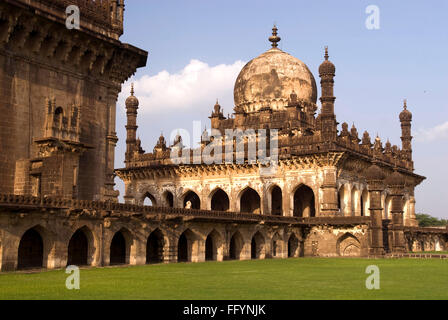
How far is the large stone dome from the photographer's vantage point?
145ft

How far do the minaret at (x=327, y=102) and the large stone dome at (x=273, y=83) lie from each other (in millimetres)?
6144

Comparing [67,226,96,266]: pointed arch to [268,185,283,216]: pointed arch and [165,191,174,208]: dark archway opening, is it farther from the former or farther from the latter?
[268,185,283,216]: pointed arch

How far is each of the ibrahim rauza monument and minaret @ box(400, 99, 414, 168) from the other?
9cm

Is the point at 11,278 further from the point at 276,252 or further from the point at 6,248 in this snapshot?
the point at 276,252

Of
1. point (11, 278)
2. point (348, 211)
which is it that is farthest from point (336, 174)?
point (11, 278)

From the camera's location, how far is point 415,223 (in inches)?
2035

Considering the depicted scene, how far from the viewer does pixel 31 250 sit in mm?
23672

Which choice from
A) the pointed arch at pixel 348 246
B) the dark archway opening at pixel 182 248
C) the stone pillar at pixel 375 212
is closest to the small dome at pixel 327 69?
the stone pillar at pixel 375 212

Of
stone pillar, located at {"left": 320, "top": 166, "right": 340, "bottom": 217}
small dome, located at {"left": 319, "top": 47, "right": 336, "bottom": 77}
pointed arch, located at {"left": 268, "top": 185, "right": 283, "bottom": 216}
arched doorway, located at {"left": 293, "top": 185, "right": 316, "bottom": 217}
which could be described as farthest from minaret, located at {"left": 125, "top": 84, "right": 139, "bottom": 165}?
A: stone pillar, located at {"left": 320, "top": 166, "right": 340, "bottom": 217}

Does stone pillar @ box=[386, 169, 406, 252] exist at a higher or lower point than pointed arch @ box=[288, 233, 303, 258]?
higher

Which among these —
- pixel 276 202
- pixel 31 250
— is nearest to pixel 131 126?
pixel 276 202

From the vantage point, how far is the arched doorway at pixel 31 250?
23.2 meters

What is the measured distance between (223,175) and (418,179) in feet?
67.5

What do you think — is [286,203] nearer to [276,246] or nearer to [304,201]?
[276,246]
